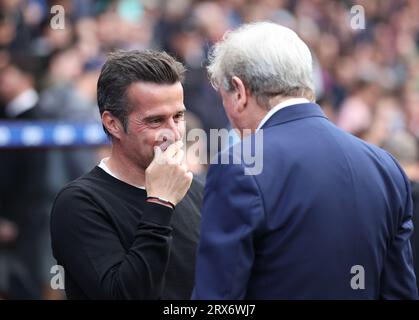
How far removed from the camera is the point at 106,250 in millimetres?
2777

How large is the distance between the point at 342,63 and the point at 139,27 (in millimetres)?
2915

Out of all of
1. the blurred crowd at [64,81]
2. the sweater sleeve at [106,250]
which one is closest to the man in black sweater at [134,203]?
the sweater sleeve at [106,250]

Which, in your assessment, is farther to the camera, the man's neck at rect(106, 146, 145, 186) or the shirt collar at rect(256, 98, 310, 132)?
the man's neck at rect(106, 146, 145, 186)

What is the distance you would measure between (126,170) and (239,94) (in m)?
0.63

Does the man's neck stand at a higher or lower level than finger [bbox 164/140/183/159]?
lower

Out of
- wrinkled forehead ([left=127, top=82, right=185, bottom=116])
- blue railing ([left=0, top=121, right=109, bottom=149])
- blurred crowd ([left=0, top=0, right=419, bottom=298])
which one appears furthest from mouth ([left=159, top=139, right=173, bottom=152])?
blue railing ([left=0, top=121, right=109, bottom=149])

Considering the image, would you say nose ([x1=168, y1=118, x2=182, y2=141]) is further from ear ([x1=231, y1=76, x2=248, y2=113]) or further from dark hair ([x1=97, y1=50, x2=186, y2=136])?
ear ([x1=231, y1=76, x2=248, y2=113])

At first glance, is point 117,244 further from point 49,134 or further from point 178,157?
point 49,134

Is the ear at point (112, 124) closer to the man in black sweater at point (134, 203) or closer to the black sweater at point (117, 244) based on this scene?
the man in black sweater at point (134, 203)

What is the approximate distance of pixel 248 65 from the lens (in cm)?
261

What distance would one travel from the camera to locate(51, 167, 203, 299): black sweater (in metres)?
2.70

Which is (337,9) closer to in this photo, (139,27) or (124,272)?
(139,27)

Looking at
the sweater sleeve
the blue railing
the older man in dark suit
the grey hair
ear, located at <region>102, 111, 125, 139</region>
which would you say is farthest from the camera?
the blue railing
